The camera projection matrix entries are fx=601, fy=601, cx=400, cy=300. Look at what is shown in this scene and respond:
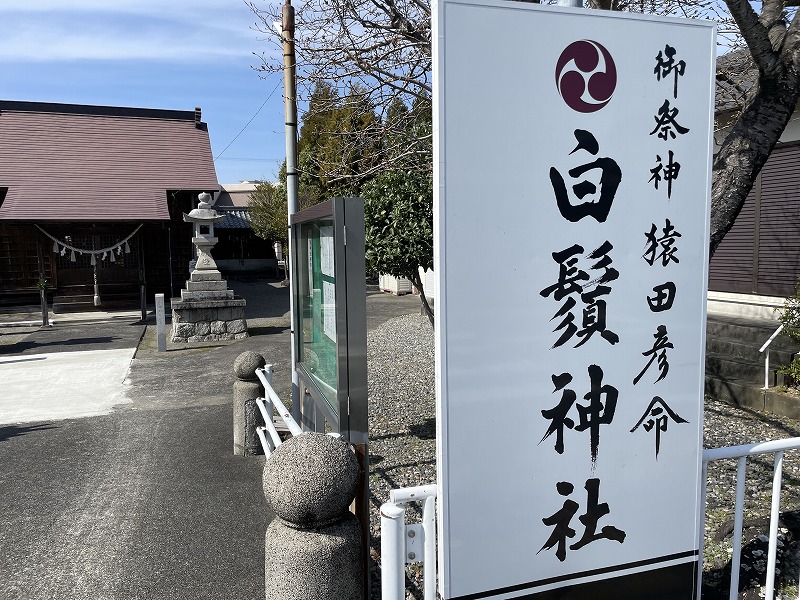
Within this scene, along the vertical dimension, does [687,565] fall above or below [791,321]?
below

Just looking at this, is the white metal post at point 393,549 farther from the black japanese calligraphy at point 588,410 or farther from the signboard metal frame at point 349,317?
the signboard metal frame at point 349,317

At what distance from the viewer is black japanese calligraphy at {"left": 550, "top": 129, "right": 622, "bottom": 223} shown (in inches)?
88.4

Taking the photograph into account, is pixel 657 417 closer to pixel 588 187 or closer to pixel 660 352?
pixel 660 352

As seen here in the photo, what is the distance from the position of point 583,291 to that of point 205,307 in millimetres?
11735

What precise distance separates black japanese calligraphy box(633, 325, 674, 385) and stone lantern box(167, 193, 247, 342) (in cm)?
1163

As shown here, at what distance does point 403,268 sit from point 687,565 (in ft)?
13.0

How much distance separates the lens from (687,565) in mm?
2496

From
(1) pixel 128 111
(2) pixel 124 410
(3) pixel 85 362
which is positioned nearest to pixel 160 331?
(3) pixel 85 362

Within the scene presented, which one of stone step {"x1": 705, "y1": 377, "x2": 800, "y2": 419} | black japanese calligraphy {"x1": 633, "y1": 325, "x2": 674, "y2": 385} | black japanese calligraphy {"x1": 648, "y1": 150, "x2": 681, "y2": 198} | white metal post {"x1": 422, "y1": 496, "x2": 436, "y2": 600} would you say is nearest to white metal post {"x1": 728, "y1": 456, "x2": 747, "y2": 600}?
black japanese calligraphy {"x1": 633, "y1": 325, "x2": 674, "y2": 385}

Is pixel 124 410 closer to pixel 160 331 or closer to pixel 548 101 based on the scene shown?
pixel 160 331

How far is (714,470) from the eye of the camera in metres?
5.19

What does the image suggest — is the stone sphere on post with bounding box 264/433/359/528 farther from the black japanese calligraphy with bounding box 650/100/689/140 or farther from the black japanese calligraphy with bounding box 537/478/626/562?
the black japanese calligraphy with bounding box 650/100/689/140

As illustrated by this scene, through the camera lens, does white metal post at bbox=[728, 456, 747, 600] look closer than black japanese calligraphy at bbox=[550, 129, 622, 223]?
No

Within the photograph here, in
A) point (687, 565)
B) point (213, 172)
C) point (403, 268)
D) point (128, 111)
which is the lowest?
point (687, 565)
